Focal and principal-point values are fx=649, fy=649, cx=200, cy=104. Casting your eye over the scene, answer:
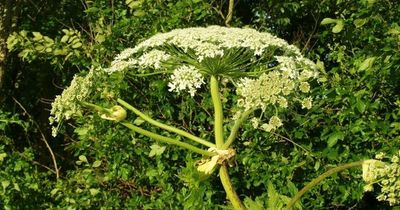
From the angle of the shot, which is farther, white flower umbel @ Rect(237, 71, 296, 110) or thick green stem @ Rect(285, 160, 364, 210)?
white flower umbel @ Rect(237, 71, 296, 110)

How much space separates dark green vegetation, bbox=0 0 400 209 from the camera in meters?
4.14

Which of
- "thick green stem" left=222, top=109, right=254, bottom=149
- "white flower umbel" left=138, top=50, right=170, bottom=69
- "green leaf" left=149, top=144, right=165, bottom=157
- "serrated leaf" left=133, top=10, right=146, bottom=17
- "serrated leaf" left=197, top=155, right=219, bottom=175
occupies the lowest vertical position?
"green leaf" left=149, top=144, right=165, bottom=157

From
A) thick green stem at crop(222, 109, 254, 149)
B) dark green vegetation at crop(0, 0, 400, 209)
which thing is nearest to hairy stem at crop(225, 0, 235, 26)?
dark green vegetation at crop(0, 0, 400, 209)

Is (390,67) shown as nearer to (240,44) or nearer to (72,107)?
(240,44)

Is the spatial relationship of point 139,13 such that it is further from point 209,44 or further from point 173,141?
point 173,141

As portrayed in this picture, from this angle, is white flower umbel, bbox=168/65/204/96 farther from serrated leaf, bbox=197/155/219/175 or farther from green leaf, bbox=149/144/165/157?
green leaf, bbox=149/144/165/157

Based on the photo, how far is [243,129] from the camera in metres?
4.66

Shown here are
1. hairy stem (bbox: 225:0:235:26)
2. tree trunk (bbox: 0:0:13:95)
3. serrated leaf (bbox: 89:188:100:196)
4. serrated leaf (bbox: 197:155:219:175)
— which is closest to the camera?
serrated leaf (bbox: 197:155:219:175)

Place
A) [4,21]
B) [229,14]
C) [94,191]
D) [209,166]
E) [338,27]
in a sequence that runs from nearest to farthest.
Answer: [209,166]
[338,27]
[94,191]
[229,14]
[4,21]

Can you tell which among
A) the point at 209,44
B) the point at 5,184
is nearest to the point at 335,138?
the point at 209,44

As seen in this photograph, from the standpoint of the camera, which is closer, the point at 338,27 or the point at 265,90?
the point at 265,90

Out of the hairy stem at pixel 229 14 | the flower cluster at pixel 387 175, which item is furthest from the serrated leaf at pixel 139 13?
the flower cluster at pixel 387 175

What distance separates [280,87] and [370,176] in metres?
0.62

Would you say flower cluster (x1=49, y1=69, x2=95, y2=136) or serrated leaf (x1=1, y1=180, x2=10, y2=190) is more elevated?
flower cluster (x1=49, y1=69, x2=95, y2=136)
